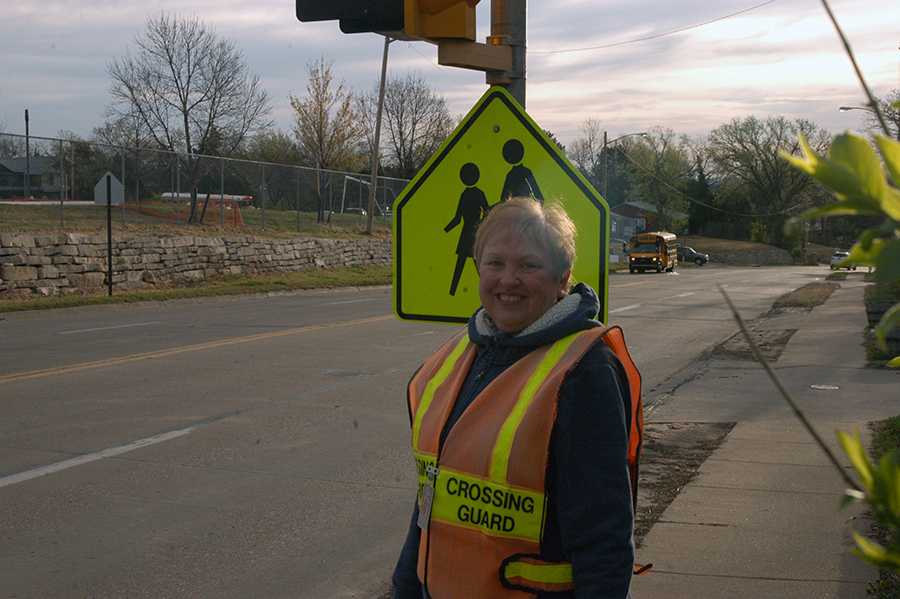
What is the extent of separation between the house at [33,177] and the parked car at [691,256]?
50960mm

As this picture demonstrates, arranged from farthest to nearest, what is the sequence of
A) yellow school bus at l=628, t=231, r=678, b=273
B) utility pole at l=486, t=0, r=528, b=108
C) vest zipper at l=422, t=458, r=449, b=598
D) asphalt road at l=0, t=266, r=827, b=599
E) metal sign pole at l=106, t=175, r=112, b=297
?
yellow school bus at l=628, t=231, r=678, b=273 → metal sign pole at l=106, t=175, r=112, b=297 → asphalt road at l=0, t=266, r=827, b=599 → utility pole at l=486, t=0, r=528, b=108 → vest zipper at l=422, t=458, r=449, b=598

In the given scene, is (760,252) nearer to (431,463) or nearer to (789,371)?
(789,371)

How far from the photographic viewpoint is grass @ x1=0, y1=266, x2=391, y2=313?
2298 cm

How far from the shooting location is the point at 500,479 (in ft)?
8.21

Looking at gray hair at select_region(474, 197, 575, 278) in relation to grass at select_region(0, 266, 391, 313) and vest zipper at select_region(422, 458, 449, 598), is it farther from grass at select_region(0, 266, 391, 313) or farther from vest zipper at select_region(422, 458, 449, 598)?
grass at select_region(0, 266, 391, 313)

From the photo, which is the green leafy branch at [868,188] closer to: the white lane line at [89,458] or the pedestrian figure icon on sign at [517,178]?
the pedestrian figure icon on sign at [517,178]

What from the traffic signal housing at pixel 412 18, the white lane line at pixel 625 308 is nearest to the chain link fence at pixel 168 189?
the white lane line at pixel 625 308

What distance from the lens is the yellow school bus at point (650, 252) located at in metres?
59.4

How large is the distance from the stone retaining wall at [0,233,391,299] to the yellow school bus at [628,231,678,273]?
76.9ft

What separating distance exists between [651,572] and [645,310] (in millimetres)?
20747

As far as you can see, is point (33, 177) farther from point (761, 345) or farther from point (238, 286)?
point (761, 345)

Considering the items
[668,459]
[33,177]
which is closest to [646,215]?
[33,177]

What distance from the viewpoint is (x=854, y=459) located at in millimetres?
946

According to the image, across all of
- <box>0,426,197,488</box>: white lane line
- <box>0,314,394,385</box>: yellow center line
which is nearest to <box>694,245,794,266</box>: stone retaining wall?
<box>0,314,394,385</box>: yellow center line
